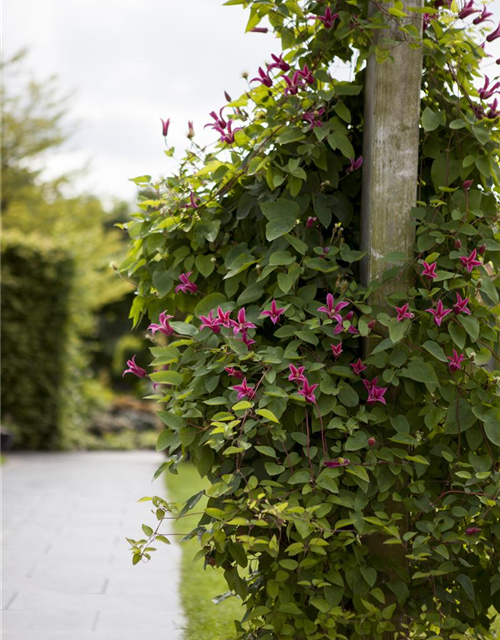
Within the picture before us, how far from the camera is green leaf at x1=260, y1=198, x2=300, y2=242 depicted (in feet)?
7.06

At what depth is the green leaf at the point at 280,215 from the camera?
215cm

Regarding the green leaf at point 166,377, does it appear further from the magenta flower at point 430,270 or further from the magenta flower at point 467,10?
the magenta flower at point 467,10

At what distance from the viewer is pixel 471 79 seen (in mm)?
2346

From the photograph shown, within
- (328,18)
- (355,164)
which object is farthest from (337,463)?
(328,18)

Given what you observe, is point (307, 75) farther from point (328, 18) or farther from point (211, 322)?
point (211, 322)

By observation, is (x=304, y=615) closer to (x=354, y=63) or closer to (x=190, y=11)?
(x=354, y=63)

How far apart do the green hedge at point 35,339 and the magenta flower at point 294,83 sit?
7.36 m

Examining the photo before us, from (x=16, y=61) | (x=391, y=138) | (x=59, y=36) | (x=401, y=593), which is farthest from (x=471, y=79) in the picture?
(x=16, y=61)

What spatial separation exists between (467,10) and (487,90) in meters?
0.24

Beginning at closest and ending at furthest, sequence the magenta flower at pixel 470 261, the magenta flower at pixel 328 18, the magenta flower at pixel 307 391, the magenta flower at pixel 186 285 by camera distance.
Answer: the magenta flower at pixel 307 391 < the magenta flower at pixel 470 261 < the magenta flower at pixel 328 18 < the magenta flower at pixel 186 285

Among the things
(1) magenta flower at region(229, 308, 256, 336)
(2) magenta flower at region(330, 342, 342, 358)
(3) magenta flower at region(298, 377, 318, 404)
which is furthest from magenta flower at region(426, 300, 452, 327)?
(1) magenta flower at region(229, 308, 256, 336)

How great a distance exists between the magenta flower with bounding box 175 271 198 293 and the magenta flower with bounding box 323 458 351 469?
68 cm

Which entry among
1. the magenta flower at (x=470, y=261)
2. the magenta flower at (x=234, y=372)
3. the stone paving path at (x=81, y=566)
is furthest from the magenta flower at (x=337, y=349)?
the stone paving path at (x=81, y=566)

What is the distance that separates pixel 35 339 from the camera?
9.32 m
